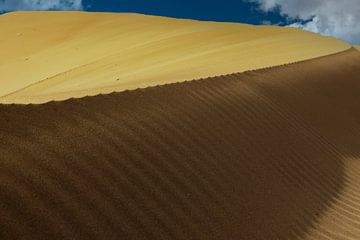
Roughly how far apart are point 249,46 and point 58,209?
15475mm

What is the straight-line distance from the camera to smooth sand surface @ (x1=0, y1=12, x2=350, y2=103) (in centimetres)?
1429

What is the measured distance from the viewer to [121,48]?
23.0m

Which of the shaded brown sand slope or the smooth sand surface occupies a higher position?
the shaded brown sand slope

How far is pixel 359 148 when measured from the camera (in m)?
9.30

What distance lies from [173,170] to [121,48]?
1848 cm

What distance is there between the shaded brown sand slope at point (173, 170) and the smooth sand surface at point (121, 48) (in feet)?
13.9

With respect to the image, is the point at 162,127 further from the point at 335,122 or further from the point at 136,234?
the point at 335,122

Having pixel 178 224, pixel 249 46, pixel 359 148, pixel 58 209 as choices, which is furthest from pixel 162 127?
pixel 249 46

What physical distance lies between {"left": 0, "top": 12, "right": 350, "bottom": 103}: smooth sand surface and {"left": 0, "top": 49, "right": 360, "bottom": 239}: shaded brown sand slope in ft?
13.9

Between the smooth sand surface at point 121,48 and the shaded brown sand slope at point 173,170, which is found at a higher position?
the shaded brown sand slope at point 173,170

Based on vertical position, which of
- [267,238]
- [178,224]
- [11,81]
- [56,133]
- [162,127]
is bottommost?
[11,81]

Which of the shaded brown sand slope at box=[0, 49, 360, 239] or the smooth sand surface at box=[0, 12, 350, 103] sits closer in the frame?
the shaded brown sand slope at box=[0, 49, 360, 239]

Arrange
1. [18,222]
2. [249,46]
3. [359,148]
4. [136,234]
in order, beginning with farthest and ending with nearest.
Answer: [249,46] → [359,148] → [136,234] → [18,222]

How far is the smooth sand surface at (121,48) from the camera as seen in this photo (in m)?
14.3
